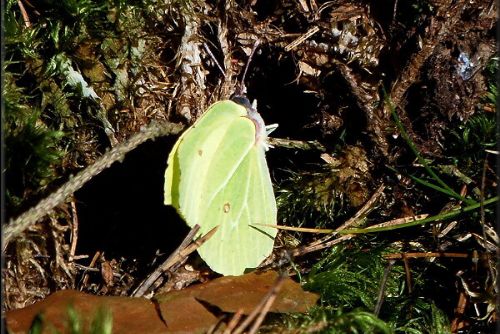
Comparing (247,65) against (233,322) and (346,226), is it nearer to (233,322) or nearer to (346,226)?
(346,226)

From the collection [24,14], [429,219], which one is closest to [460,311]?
[429,219]

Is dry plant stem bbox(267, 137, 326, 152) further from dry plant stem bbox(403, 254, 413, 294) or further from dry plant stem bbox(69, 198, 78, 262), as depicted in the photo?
dry plant stem bbox(69, 198, 78, 262)

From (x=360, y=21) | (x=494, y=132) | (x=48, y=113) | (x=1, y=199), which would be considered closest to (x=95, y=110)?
(x=48, y=113)

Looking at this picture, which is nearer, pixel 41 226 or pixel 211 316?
pixel 211 316

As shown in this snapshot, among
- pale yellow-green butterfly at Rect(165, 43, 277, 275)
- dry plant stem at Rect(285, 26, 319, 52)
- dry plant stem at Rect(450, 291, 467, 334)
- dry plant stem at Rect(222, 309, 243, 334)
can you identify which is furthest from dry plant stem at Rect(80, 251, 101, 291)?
dry plant stem at Rect(450, 291, 467, 334)

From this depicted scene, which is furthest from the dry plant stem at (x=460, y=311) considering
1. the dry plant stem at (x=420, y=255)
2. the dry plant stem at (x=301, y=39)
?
the dry plant stem at (x=301, y=39)

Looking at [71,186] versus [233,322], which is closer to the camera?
[233,322]

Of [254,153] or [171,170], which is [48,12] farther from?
[254,153]
